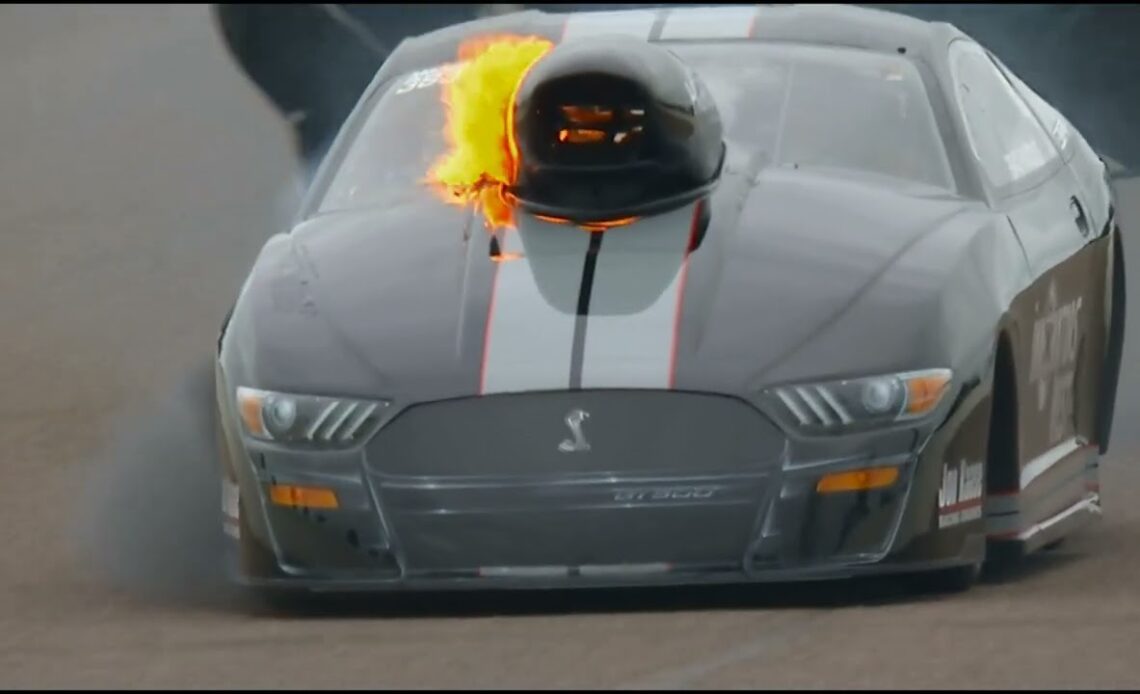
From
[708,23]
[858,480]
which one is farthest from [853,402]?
[708,23]

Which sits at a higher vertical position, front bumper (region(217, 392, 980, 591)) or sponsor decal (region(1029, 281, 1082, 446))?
front bumper (region(217, 392, 980, 591))

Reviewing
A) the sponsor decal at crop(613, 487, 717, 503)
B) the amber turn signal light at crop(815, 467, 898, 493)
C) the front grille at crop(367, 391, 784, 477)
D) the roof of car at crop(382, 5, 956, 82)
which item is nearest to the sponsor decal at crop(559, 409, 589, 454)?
the front grille at crop(367, 391, 784, 477)

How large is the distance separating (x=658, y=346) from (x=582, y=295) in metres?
0.29

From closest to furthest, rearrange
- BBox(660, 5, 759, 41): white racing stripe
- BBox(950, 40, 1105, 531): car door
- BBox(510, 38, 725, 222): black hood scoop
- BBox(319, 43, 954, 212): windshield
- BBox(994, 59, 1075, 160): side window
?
1. BBox(510, 38, 725, 222): black hood scoop
2. BBox(950, 40, 1105, 531): car door
3. BBox(319, 43, 954, 212): windshield
4. BBox(660, 5, 759, 41): white racing stripe
5. BBox(994, 59, 1075, 160): side window

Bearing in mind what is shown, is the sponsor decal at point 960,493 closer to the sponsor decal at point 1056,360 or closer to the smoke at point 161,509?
the sponsor decal at point 1056,360

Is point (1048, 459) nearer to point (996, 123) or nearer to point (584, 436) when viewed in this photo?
point (996, 123)

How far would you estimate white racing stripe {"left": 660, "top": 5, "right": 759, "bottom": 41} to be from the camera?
8617 millimetres

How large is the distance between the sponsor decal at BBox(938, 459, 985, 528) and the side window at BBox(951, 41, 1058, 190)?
1131 millimetres

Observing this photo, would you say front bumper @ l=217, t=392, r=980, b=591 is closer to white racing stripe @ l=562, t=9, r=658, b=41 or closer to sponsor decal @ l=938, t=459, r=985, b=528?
sponsor decal @ l=938, t=459, r=985, b=528

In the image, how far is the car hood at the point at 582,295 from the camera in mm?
7059

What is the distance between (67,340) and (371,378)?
5998 mm

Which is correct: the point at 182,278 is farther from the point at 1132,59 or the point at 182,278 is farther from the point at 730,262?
the point at 730,262

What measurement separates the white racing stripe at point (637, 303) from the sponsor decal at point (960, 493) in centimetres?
66

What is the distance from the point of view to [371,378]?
7.11m
